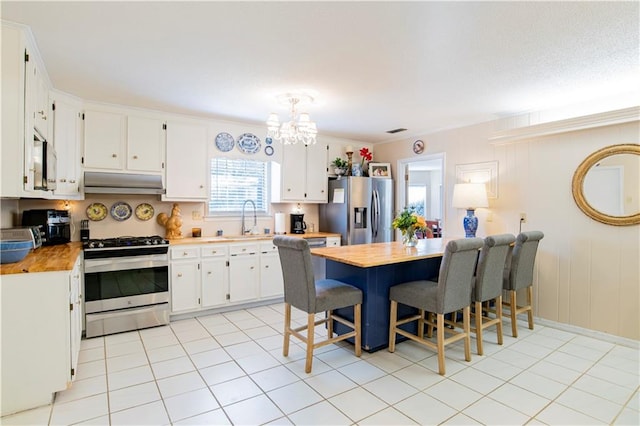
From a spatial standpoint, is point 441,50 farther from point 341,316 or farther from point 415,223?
point 341,316

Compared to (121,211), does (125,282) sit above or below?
below

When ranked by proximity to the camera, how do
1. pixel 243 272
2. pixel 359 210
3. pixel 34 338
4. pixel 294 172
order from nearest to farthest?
pixel 34 338 → pixel 243 272 → pixel 294 172 → pixel 359 210

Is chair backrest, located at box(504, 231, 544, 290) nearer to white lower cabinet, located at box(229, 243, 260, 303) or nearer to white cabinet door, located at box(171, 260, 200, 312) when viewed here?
white lower cabinet, located at box(229, 243, 260, 303)

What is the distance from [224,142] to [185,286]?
6.22ft

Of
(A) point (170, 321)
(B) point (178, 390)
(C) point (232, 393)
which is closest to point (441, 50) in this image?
(C) point (232, 393)

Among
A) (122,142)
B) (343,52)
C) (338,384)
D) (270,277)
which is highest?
(343,52)

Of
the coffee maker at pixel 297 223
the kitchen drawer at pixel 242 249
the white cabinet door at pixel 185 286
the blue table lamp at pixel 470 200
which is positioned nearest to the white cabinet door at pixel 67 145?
the white cabinet door at pixel 185 286

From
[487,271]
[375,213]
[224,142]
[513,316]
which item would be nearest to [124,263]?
[224,142]

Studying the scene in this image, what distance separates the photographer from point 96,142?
3.61 meters

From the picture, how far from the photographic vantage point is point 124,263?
3.43 m

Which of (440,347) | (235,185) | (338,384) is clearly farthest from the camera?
(235,185)

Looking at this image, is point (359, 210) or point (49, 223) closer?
point (49, 223)

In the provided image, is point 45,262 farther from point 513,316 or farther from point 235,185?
point 513,316

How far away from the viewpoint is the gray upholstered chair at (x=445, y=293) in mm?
2604
